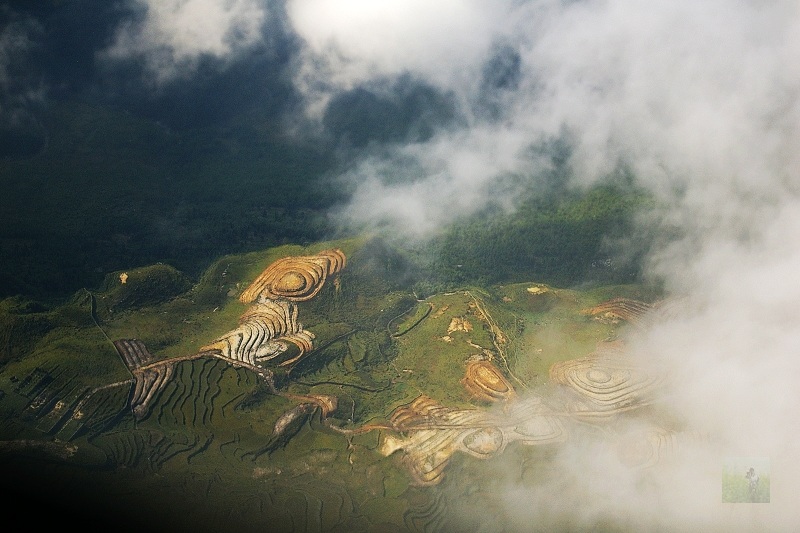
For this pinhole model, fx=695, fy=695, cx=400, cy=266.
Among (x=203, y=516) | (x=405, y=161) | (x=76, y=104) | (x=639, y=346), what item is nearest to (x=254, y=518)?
(x=203, y=516)

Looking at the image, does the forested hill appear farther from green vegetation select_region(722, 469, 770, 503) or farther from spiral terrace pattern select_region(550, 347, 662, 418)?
green vegetation select_region(722, 469, 770, 503)

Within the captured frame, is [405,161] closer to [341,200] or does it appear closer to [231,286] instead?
[341,200]

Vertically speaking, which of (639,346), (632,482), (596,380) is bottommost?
(632,482)

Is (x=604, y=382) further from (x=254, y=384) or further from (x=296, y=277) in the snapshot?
(x=254, y=384)

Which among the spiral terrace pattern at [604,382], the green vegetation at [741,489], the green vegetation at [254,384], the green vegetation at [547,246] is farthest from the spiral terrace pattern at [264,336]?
the green vegetation at [741,489]

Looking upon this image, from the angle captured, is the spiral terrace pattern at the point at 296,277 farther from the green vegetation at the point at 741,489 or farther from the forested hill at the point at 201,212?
the green vegetation at the point at 741,489

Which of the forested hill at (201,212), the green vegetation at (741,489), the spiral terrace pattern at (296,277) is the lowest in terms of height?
the green vegetation at (741,489)

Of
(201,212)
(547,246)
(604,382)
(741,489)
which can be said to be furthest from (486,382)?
(201,212)

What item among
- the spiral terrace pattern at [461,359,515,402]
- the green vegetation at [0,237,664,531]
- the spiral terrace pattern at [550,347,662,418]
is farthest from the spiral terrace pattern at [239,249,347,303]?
the spiral terrace pattern at [550,347,662,418]
